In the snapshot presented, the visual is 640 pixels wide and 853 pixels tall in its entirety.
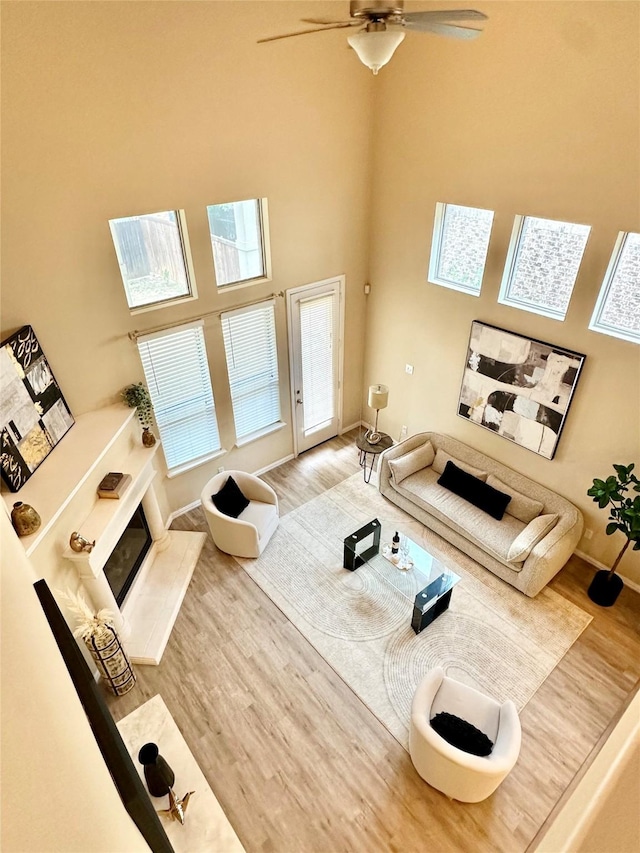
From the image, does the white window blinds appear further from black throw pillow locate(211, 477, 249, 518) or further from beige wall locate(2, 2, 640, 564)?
black throw pillow locate(211, 477, 249, 518)

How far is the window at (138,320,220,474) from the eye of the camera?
5387 millimetres

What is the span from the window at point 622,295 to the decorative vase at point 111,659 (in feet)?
17.1

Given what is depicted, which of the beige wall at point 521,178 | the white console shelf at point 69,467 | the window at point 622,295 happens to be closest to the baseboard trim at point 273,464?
the beige wall at point 521,178

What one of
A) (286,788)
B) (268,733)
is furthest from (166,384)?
(286,788)

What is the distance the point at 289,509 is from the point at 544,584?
310cm

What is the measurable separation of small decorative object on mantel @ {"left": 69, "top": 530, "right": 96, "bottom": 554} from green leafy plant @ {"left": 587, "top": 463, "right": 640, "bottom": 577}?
4.68 metres

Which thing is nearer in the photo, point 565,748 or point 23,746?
point 23,746

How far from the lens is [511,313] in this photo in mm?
5438

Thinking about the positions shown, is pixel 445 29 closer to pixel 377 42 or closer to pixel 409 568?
pixel 377 42

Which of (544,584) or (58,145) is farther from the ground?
(58,145)

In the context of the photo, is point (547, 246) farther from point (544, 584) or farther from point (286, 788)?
point (286, 788)

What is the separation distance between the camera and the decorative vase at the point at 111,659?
4.16 metres

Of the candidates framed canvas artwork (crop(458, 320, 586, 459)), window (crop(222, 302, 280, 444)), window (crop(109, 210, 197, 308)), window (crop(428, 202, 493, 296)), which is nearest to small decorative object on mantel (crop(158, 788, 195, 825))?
window (crop(222, 302, 280, 444))

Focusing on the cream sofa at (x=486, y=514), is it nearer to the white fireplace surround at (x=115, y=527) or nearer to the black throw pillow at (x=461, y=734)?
the black throw pillow at (x=461, y=734)
